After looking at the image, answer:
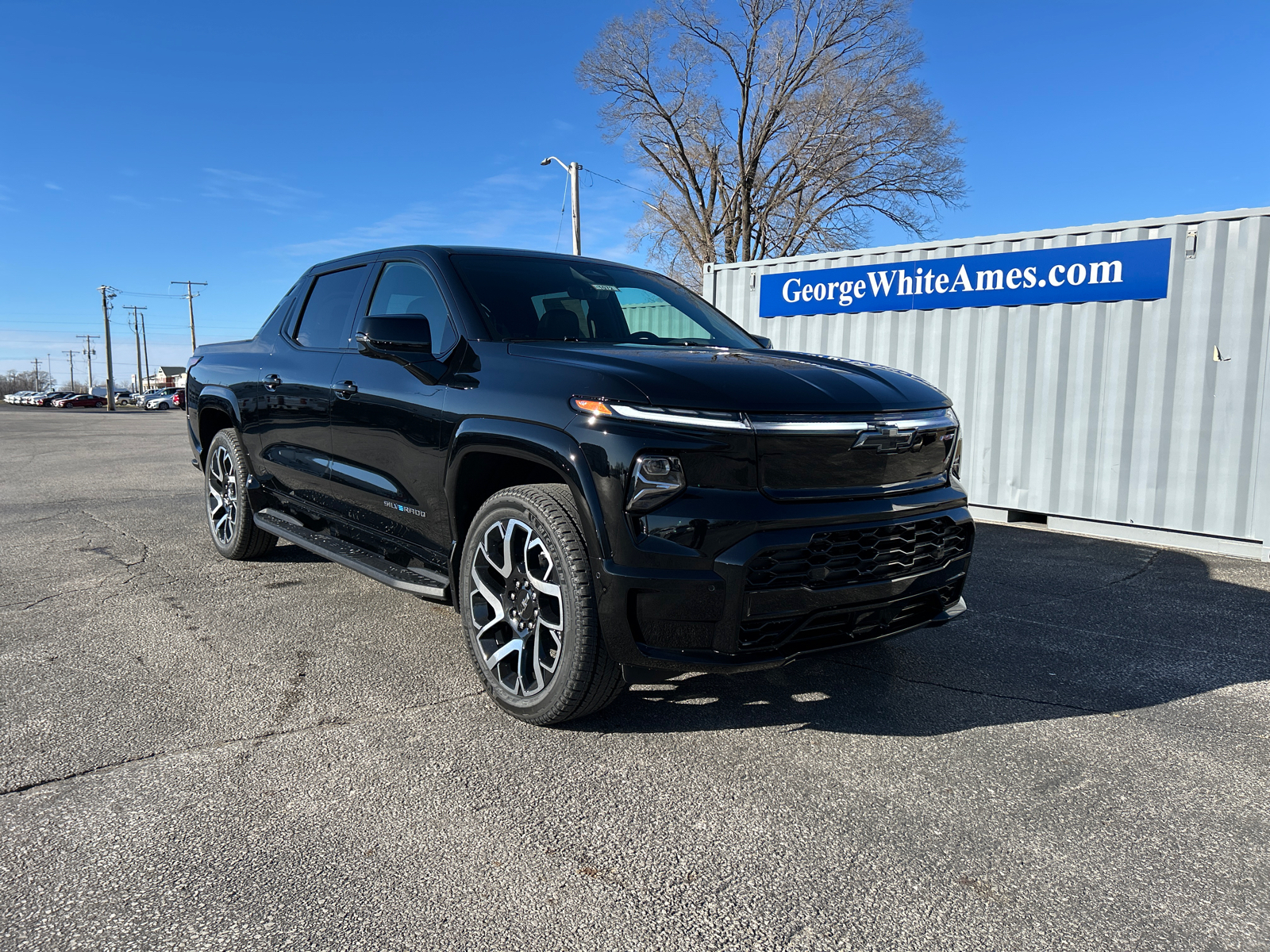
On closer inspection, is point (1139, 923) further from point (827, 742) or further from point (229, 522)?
point (229, 522)

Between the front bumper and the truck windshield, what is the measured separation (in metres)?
1.27

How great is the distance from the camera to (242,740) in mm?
2949

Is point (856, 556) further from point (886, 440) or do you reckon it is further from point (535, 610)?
point (535, 610)

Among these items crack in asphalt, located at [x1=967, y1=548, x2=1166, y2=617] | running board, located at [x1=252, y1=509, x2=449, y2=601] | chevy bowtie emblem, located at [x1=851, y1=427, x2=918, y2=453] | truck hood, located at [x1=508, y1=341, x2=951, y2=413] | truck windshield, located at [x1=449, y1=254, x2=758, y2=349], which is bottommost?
crack in asphalt, located at [x1=967, y1=548, x2=1166, y2=617]

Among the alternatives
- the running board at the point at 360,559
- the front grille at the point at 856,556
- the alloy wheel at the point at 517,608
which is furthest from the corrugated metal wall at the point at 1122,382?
the alloy wheel at the point at 517,608

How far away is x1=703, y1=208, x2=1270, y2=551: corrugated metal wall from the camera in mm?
6938

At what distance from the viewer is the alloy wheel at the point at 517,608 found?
9.75 feet

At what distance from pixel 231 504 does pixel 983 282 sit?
6.77 m

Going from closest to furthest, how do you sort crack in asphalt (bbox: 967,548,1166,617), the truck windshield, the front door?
the front door → the truck windshield → crack in asphalt (bbox: 967,548,1166,617)

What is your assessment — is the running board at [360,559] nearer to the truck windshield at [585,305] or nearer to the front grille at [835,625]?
the truck windshield at [585,305]

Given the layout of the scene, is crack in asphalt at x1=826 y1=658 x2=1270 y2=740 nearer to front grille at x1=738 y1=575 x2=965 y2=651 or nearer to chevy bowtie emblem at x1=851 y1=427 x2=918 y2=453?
front grille at x1=738 y1=575 x2=965 y2=651

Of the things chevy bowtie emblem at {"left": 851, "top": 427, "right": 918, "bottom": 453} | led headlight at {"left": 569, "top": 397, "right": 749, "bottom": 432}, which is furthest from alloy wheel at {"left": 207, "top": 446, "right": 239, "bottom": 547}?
chevy bowtie emblem at {"left": 851, "top": 427, "right": 918, "bottom": 453}

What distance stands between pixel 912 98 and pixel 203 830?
107ft

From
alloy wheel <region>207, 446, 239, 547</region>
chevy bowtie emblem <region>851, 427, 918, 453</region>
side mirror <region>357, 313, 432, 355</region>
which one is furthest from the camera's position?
alloy wheel <region>207, 446, 239, 547</region>
